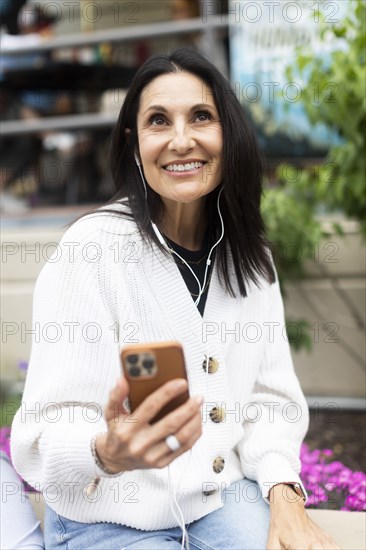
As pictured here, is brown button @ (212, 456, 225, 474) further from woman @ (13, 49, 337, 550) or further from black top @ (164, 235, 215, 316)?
black top @ (164, 235, 215, 316)

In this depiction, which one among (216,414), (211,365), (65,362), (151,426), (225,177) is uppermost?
(225,177)

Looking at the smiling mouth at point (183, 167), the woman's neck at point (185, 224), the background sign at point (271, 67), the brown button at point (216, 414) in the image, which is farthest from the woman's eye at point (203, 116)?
the background sign at point (271, 67)

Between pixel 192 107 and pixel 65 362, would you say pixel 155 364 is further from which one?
pixel 192 107

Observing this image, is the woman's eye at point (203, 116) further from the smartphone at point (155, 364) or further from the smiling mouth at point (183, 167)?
the smartphone at point (155, 364)

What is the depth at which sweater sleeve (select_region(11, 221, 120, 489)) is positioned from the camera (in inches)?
69.1

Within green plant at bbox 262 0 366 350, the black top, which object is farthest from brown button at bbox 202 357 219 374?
green plant at bbox 262 0 366 350

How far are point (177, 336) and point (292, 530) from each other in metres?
0.58

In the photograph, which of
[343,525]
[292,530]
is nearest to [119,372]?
[292,530]

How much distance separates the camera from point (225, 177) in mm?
2129

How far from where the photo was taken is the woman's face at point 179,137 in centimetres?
204

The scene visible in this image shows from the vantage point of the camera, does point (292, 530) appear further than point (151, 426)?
Yes

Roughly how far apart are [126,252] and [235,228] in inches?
16.1

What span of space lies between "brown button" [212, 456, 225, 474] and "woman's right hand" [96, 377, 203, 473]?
1.92 feet

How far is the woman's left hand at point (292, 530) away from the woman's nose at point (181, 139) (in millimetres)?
975
